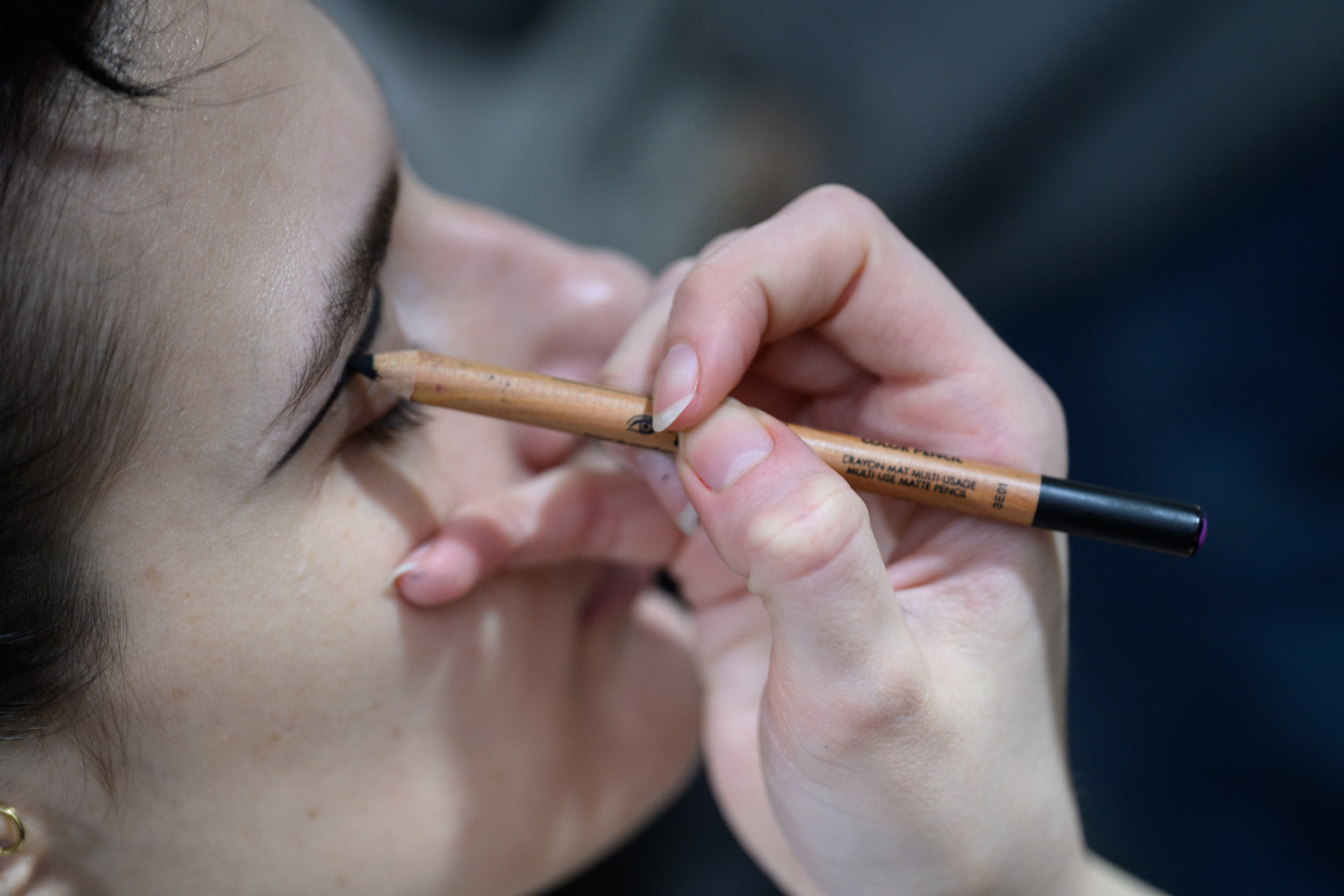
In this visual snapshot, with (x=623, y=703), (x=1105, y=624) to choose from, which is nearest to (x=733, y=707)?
(x=623, y=703)

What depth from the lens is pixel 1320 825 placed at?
96cm

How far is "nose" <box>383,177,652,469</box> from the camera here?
2.28 feet

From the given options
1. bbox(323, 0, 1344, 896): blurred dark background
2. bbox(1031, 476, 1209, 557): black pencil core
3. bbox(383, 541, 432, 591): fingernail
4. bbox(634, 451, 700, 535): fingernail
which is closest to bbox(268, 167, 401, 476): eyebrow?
bbox(383, 541, 432, 591): fingernail

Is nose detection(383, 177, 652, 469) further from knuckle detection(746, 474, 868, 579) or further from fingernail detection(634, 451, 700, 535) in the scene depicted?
knuckle detection(746, 474, 868, 579)

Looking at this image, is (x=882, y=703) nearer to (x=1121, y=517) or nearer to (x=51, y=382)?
(x=1121, y=517)

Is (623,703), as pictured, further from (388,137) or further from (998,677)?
(388,137)

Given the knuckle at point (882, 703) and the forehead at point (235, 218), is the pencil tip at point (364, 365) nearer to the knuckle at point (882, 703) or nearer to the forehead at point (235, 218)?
the forehead at point (235, 218)

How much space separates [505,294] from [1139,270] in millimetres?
855

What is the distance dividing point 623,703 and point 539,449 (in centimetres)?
29

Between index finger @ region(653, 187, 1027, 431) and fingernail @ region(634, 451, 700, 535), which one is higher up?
index finger @ region(653, 187, 1027, 431)

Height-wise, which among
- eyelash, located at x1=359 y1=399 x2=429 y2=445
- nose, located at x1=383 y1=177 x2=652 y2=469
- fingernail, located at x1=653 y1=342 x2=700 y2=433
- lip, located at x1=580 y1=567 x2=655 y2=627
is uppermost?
fingernail, located at x1=653 y1=342 x2=700 y2=433

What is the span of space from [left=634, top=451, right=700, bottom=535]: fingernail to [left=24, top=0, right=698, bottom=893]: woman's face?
12cm

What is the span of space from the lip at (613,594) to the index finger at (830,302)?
1.08 ft

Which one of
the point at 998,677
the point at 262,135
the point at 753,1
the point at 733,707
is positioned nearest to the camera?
the point at 262,135
